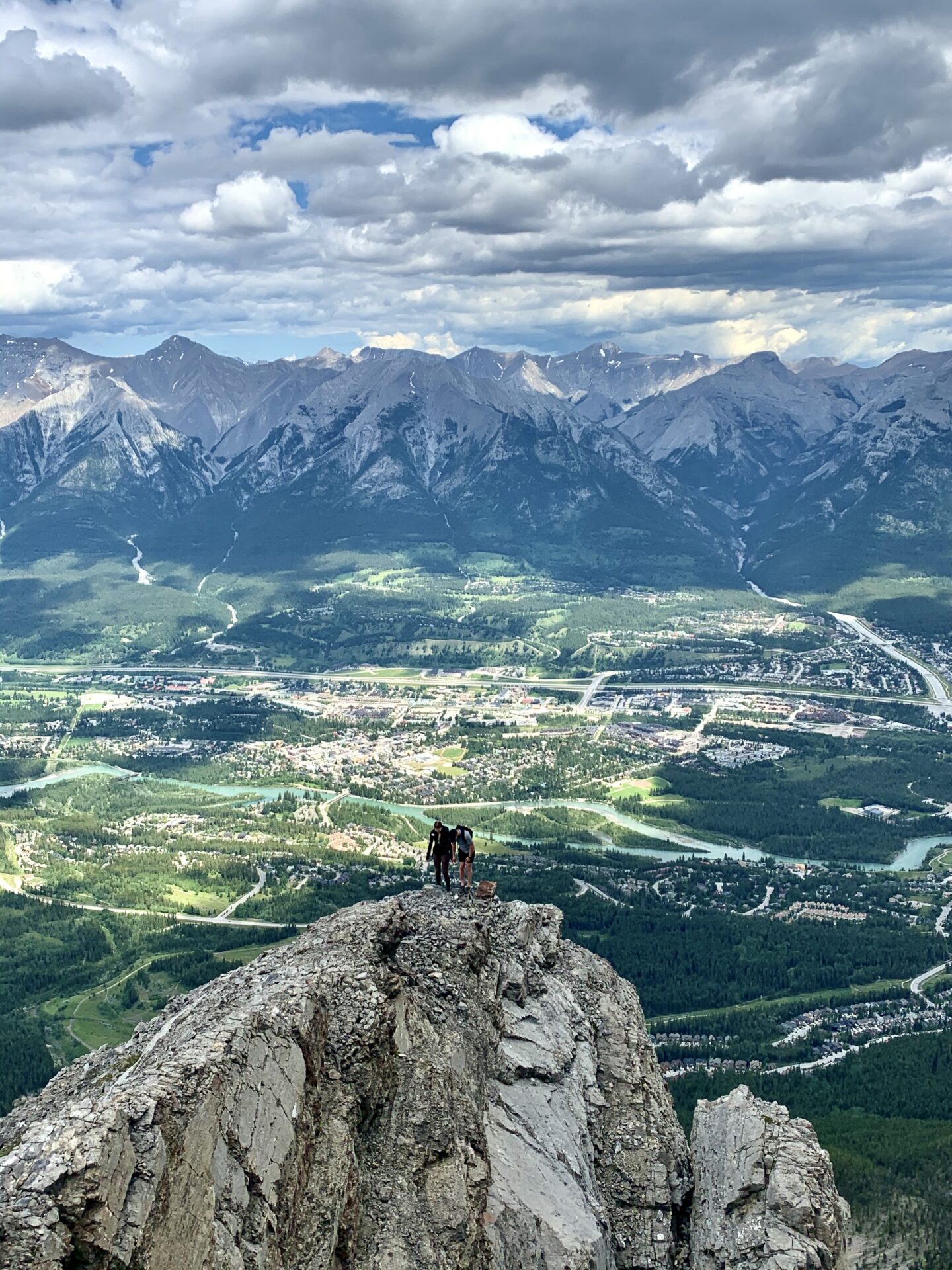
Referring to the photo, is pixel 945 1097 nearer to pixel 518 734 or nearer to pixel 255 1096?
pixel 255 1096

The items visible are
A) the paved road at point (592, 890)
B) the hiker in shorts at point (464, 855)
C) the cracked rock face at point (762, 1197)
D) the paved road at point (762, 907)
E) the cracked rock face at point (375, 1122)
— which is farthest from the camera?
the paved road at point (592, 890)

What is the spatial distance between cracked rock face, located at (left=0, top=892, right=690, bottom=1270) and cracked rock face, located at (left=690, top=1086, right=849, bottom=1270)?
87cm

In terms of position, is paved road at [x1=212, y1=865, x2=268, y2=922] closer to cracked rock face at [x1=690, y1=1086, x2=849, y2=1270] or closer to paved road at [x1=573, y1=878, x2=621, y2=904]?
paved road at [x1=573, y1=878, x2=621, y2=904]

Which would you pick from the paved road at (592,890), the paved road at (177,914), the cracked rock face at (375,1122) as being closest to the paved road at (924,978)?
the paved road at (592,890)

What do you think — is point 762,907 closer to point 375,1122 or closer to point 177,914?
point 177,914

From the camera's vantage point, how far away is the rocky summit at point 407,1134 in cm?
1956

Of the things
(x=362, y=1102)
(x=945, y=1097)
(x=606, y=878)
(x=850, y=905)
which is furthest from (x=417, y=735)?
(x=362, y=1102)

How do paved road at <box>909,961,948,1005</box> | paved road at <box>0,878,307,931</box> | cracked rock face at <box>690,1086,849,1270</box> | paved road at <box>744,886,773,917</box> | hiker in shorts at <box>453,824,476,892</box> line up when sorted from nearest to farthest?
cracked rock face at <box>690,1086,849,1270</box> → hiker in shorts at <box>453,824,476,892</box> → paved road at <box>909,961,948,1005</box> → paved road at <box>0,878,307,931</box> → paved road at <box>744,886,773,917</box>

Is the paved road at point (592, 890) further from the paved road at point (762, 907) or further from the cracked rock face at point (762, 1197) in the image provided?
the cracked rock face at point (762, 1197)

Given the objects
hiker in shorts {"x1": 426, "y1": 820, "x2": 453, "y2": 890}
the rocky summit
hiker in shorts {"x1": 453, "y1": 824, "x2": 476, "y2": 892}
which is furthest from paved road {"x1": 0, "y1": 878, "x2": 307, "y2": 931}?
the rocky summit

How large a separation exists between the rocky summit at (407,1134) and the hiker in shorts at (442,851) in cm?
137

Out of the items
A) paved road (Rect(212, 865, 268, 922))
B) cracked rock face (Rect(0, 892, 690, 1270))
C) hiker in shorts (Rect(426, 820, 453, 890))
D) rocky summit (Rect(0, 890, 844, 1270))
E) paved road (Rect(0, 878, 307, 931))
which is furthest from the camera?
paved road (Rect(212, 865, 268, 922))

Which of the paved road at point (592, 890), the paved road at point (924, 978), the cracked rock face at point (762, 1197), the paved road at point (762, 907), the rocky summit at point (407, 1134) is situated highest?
the rocky summit at point (407, 1134)

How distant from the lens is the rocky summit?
770 inches
